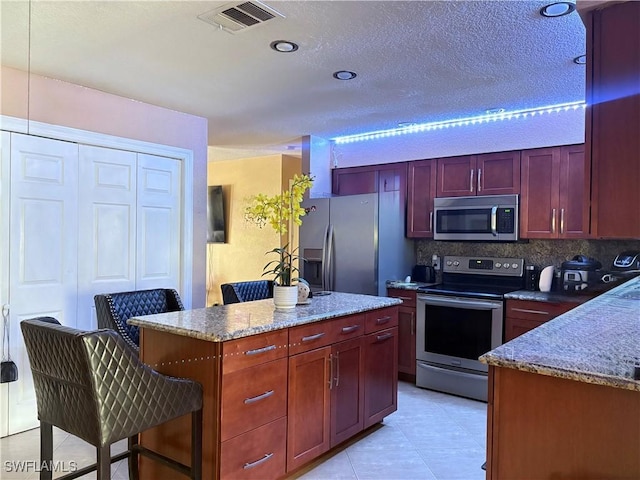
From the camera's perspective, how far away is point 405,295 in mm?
4266

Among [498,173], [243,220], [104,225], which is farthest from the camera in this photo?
[243,220]

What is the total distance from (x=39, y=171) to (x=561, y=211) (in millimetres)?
3999

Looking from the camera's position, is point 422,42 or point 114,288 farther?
point 114,288

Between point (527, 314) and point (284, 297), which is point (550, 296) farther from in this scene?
point (284, 297)

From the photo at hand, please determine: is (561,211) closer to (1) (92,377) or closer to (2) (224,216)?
(1) (92,377)

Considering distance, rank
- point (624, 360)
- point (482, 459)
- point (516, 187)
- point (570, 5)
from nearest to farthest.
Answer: point (624, 360) < point (570, 5) < point (482, 459) < point (516, 187)

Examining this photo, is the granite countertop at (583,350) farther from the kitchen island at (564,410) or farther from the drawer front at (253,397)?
the drawer front at (253,397)

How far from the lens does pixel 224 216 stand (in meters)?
6.84

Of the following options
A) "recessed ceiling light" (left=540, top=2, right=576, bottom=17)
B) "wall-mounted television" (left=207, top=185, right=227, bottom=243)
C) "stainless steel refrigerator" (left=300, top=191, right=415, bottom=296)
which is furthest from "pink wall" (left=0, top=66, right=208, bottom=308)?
"recessed ceiling light" (left=540, top=2, right=576, bottom=17)

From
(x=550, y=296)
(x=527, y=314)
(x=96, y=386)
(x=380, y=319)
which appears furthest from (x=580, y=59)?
(x=96, y=386)


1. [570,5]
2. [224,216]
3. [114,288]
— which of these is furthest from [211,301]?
[570,5]

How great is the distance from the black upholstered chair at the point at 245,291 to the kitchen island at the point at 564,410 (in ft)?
7.59

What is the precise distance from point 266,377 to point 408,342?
2336 millimetres

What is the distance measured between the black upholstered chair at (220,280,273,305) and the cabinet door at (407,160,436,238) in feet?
5.31
